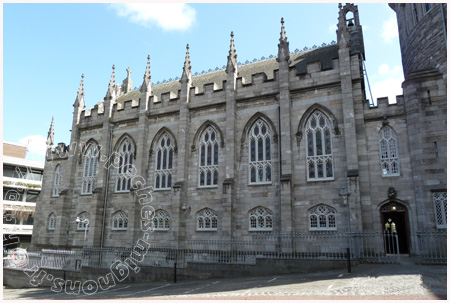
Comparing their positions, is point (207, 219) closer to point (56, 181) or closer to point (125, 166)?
point (125, 166)

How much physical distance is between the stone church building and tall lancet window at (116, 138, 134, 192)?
90 mm

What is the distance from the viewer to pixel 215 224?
22062 mm

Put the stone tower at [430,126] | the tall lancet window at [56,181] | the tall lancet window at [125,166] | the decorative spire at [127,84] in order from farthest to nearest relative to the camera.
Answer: the decorative spire at [127,84] < the tall lancet window at [56,181] < the tall lancet window at [125,166] < the stone tower at [430,126]

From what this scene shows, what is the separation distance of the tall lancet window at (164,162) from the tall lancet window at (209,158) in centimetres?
261

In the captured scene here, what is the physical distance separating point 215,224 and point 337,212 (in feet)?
25.7

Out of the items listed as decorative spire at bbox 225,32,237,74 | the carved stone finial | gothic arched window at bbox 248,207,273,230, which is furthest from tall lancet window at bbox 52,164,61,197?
the carved stone finial

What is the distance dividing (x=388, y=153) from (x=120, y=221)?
63.6ft

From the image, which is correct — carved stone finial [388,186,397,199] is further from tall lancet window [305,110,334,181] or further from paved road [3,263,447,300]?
paved road [3,263,447,300]

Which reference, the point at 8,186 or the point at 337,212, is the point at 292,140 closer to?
the point at 337,212

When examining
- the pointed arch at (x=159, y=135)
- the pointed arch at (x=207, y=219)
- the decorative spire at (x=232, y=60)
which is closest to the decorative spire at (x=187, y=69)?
the decorative spire at (x=232, y=60)

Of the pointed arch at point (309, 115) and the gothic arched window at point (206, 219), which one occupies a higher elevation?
the pointed arch at point (309, 115)

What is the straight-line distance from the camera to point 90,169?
1136 inches

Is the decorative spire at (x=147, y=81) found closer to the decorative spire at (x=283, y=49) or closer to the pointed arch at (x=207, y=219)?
the decorative spire at (x=283, y=49)

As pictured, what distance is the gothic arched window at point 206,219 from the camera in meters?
22.1
